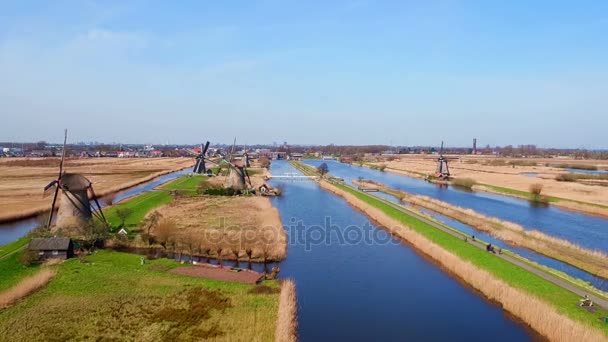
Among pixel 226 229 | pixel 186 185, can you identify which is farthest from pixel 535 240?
pixel 186 185

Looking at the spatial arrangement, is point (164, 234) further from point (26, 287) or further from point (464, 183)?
point (464, 183)

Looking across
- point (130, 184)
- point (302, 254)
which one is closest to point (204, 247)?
point (302, 254)

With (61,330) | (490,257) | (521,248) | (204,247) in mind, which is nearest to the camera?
(61,330)

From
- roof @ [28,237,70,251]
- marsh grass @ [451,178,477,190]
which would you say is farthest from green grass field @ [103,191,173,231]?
marsh grass @ [451,178,477,190]

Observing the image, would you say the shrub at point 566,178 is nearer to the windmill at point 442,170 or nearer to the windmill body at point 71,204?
the windmill at point 442,170

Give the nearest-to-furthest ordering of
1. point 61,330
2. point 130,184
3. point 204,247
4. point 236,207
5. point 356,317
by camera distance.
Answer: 1. point 61,330
2. point 356,317
3. point 204,247
4. point 236,207
5. point 130,184

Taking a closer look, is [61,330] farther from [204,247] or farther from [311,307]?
[204,247]

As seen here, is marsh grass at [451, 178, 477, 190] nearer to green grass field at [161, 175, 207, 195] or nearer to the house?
green grass field at [161, 175, 207, 195]

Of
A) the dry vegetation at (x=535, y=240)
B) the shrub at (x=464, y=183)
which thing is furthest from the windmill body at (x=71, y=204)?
the shrub at (x=464, y=183)
